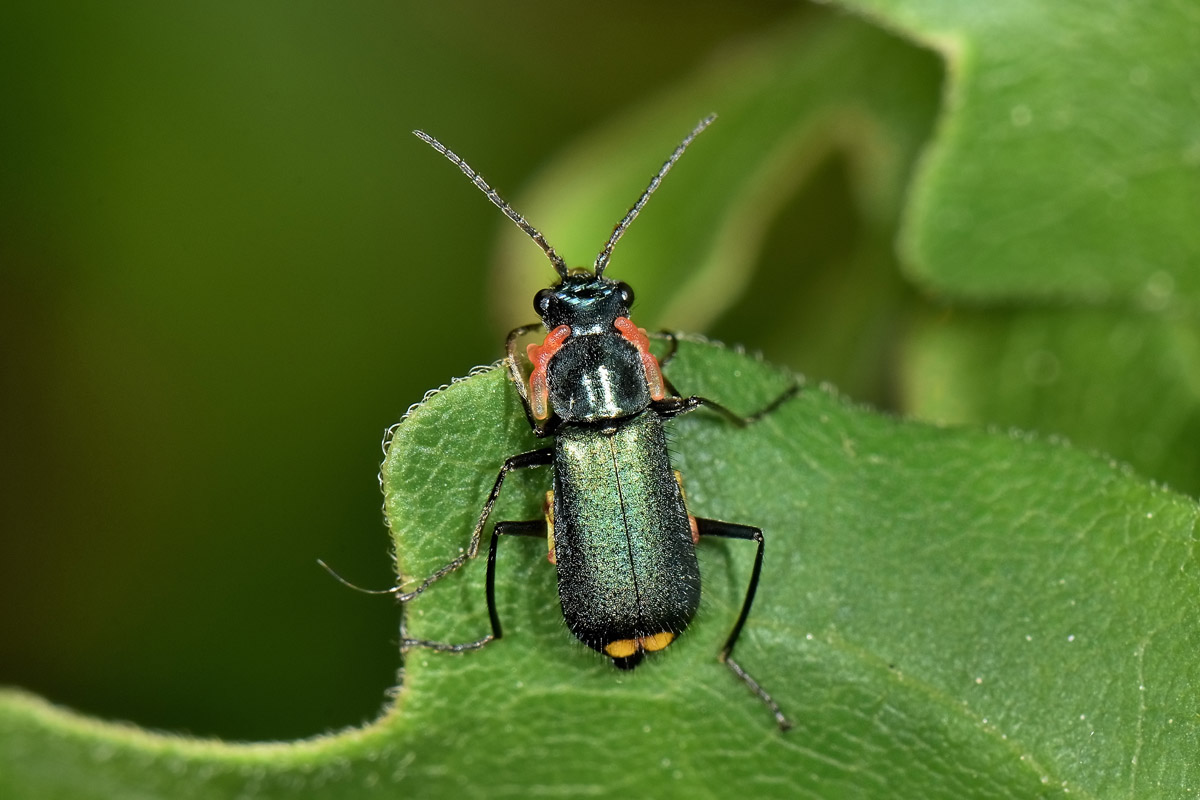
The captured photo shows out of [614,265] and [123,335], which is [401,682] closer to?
[614,265]

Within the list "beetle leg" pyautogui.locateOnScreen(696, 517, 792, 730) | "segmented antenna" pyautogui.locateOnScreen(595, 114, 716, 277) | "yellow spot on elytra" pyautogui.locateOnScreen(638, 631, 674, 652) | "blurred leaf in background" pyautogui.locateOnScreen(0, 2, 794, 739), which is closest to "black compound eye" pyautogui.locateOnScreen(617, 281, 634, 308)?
"segmented antenna" pyautogui.locateOnScreen(595, 114, 716, 277)

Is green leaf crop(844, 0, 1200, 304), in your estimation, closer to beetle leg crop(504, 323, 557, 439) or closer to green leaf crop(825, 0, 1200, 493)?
green leaf crop(825, 0, 1200, 493)

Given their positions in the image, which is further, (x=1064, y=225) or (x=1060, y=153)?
(x=1064, y=225)

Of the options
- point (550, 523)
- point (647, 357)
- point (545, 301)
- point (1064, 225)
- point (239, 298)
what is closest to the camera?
point (550, 523)

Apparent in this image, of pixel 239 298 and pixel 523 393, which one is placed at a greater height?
pixel 239 298

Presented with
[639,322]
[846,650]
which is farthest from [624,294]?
[846,650]

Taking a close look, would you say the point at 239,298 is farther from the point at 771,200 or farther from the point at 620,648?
the point at 620,648

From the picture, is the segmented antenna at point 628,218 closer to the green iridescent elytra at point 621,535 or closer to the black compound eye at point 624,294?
the black compound eye at point 624,294
